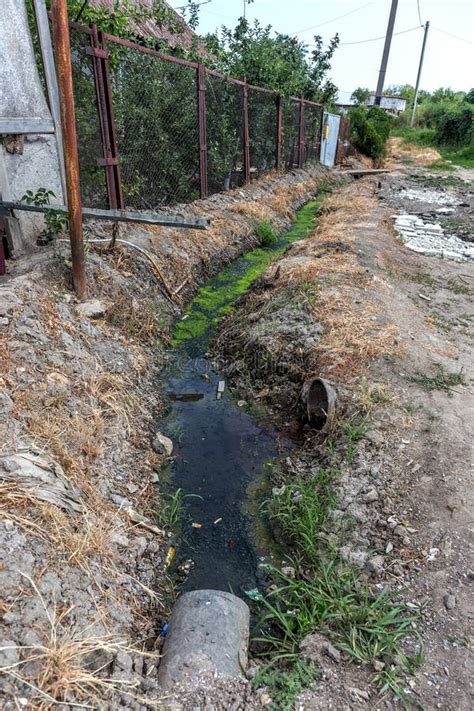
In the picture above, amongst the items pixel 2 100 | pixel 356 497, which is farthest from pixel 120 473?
pixel 2 100

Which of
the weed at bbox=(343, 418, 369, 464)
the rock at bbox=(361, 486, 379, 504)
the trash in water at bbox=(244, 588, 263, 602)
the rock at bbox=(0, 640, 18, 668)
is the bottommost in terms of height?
the trash in water at bbox=(244, 588, 263, 602)

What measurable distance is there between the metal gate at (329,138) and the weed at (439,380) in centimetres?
1510

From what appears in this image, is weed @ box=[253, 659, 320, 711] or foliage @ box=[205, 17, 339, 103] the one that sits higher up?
foliage @ box=[205, 17, 339, 103]

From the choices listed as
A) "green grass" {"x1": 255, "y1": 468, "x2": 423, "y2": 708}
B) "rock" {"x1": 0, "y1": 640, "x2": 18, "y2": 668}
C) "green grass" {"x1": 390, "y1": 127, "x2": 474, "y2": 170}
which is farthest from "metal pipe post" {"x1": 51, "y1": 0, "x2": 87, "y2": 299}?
"green grass" {"x1": 390, "y1": 127, "x2": 474, "y2": 170}

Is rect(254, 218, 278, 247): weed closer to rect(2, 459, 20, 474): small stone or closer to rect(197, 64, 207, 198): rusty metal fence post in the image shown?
rect(197, 64, 207, 198): rusty metal fence post

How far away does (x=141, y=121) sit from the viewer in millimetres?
6504

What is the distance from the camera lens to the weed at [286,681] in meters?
1.89

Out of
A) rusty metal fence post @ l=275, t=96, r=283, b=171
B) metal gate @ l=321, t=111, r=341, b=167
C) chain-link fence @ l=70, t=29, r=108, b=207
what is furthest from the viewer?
metal gate @ l=321, t=111, r=341, b=167

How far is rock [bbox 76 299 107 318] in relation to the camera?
4.15m

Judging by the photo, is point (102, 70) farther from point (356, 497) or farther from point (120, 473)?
point (356, 497)

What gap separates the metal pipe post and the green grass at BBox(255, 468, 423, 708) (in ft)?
8.98

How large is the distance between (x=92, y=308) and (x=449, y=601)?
3424mm

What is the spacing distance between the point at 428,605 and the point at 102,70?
5802mm

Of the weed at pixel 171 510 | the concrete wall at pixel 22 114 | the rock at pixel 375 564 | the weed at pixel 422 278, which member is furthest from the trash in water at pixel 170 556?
the weed at pixel 422 278
